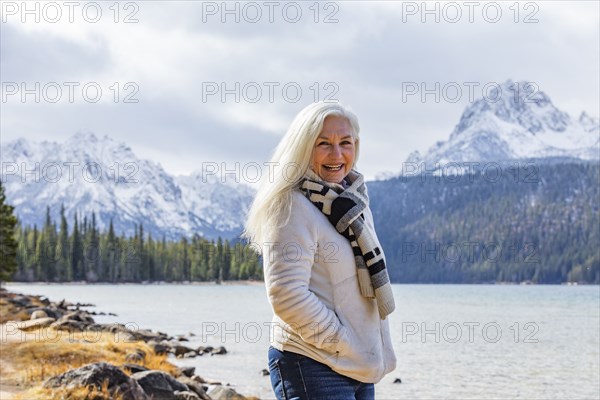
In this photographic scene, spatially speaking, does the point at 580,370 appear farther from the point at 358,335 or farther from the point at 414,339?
the point at 358,335

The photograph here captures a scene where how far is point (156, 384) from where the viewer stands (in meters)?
10.5

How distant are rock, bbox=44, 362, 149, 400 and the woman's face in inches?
220

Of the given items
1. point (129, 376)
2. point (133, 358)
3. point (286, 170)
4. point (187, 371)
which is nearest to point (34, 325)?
point (187, 371)

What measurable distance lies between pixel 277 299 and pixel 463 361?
23.1 m

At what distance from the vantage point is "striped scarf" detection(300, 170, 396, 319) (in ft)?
11.7

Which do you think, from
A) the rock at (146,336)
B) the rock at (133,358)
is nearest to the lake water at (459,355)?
the rock at (146,336)

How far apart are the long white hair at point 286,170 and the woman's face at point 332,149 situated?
0.13 feet

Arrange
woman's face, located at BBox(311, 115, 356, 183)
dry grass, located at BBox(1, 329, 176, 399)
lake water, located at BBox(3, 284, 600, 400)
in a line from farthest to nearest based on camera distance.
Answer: lake water, located at BBox(3, 284, 600, 400) → dry grass, located at BBox(1, 329, 176, 399) → woman's face, located at BBox(311, 115, 356, 183)

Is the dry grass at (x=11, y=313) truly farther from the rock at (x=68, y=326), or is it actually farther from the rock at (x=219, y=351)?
the rock at (x=219, y=351)

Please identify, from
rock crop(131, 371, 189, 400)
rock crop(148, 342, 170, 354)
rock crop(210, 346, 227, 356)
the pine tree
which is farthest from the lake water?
the pine tree

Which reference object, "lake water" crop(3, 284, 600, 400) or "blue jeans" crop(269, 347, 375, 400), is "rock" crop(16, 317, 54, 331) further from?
"blue jeans" crop(269, 347, 375, 400)

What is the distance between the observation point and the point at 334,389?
3465mm

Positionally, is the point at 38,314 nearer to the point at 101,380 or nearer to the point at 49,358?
the point at 49,358

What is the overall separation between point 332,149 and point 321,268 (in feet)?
2.00
